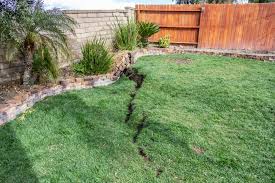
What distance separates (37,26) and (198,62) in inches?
156

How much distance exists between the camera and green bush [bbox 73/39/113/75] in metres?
5.82

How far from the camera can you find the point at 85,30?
696cm

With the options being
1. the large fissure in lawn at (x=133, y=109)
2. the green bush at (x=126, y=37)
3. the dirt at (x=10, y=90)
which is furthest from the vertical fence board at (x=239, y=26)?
the dirt at (x=10, y=90)

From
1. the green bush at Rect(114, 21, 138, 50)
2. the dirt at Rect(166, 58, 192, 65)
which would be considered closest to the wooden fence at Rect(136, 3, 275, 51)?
the green bush at Rect(114, 21, 138, 50)

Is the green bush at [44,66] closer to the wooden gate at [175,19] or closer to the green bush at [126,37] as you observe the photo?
the green bush at [126,37]

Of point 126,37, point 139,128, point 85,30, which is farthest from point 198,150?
point 126,37

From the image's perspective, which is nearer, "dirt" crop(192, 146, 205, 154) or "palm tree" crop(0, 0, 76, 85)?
"dirt" crop(192, 146, 205, 154)

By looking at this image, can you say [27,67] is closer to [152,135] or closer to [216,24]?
[152,135]

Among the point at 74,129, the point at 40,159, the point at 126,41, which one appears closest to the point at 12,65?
the point at 74,129

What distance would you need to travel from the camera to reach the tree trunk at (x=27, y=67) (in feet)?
15.3

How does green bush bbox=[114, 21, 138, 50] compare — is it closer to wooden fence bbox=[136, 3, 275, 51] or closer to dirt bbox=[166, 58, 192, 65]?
dirt bbox=[166, 58, 192, 65]

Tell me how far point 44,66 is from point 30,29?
739 millimetres

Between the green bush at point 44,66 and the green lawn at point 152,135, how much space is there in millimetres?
500

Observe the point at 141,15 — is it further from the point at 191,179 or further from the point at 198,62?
the point at 191,179
